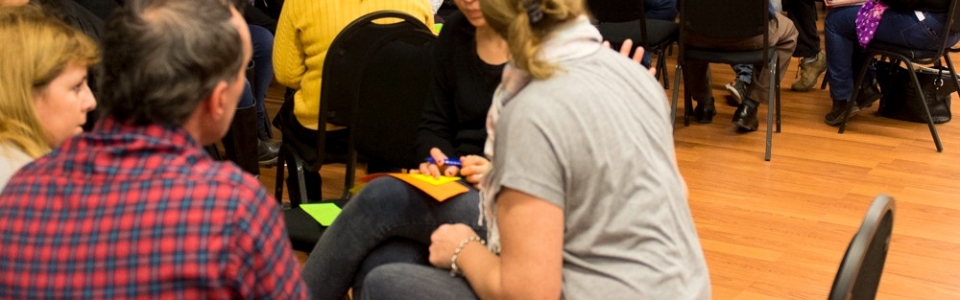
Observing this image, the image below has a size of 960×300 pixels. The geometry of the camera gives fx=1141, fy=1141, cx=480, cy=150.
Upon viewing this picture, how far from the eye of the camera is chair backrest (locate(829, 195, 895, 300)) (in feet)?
5.45

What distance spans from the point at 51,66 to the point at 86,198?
2.61ft

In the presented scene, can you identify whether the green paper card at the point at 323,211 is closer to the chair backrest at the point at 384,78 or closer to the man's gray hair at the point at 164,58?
the chair backrest at the point at 384,78

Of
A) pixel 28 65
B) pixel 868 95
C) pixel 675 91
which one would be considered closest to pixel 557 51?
pixel 28 65

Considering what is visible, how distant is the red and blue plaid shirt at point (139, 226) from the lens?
1333mm

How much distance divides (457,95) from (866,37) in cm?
287

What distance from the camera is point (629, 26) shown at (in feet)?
16.8

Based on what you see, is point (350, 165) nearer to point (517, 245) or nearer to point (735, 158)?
point (517, 245)

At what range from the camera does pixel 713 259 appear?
11.5 feet

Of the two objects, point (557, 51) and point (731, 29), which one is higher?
point (557, 51)

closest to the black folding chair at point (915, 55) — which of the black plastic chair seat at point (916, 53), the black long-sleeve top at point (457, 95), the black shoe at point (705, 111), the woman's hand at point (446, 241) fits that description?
the black plastic chair seat at point (916, 53)

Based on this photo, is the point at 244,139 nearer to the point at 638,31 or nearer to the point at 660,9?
the point at 638,31

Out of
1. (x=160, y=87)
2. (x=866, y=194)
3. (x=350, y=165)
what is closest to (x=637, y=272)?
(x=160, y=87)

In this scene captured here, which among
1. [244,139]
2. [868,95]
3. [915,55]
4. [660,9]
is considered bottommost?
[868,95]

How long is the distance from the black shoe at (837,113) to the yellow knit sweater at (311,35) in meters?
2.43
